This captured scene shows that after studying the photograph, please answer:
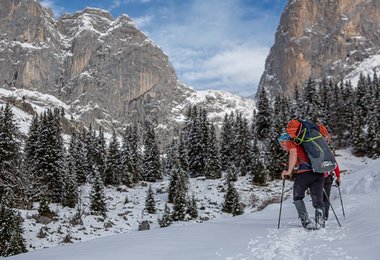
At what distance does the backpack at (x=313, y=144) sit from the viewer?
752cm

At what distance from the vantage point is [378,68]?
186625 millimetres

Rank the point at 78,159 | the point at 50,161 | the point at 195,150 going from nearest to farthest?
the point at 50,161 → the point at 78,159 → the point at 195,150

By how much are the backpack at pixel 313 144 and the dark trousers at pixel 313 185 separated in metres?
0.29

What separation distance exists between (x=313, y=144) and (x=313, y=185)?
2.88ft

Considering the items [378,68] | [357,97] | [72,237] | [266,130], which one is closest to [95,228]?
[72,237]

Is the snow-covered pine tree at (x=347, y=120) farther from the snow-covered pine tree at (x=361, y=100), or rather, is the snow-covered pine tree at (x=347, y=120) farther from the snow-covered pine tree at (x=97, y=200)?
the snow-covered pine tree at (x=97, y=200)

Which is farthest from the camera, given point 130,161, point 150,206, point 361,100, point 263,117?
point 263,117

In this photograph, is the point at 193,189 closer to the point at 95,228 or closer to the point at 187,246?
the point at 95,228

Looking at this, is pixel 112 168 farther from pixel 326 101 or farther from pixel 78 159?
pixel 326 101

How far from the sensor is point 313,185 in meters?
7.84

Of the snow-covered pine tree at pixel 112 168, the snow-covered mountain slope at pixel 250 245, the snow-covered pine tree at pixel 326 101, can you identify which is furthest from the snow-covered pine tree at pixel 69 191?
the snow-covered pine tree at pixel 326 101

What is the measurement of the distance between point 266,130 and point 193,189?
25030 mm

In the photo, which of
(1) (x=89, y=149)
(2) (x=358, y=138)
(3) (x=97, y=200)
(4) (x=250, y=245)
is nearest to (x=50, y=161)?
(3) (x=97, y=200)

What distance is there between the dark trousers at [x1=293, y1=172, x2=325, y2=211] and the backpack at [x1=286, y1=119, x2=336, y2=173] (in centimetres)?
29
